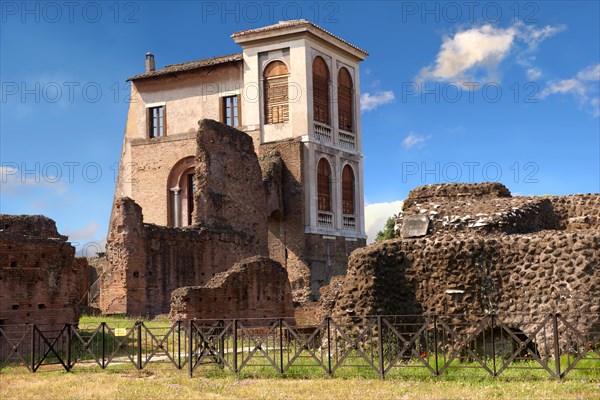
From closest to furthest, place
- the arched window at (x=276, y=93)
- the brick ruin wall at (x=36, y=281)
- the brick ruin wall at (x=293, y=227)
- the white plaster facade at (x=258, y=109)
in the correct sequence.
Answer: the brick ruin wall at (x=36, y=281)
the brick ruin wall at (x=293, y=227)
the white plaster facade at (x=258, y=109)
the arched window at (x=276, y=93)

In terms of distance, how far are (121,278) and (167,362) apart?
39.8 feet

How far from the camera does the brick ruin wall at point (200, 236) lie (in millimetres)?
26938

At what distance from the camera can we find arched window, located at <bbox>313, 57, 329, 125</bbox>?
135 ft

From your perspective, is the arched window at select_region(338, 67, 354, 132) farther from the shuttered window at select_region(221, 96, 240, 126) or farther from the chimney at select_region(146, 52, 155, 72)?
the chimney at select_region(146, 52, 155, 72)

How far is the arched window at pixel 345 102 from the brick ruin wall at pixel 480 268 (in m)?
27.9

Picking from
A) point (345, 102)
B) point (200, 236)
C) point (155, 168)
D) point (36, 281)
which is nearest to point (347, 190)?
point (345, 102)

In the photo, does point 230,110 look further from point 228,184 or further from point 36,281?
point 36,281

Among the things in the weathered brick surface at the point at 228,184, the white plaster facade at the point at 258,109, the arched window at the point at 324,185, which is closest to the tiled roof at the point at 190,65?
the white plaster facade at the point at 258,109

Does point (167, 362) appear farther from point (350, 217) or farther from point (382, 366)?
point (350, 217)

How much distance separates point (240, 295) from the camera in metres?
22.4

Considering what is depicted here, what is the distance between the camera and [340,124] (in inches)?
1705

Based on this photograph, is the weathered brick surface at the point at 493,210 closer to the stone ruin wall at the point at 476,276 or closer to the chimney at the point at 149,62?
the stone ruin wall at the point at 476,276

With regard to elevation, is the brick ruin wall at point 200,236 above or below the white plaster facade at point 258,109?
below

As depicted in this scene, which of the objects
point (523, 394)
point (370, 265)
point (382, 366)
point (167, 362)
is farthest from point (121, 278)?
point (523, 394)
